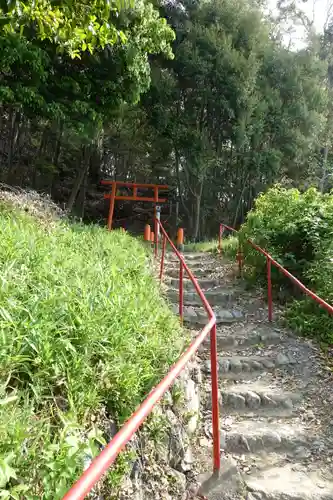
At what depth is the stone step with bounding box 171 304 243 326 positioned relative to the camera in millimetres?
4879

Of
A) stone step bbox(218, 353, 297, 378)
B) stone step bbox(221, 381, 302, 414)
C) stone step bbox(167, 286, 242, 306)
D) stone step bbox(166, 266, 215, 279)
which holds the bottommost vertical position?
stone step bbox(221, 381, 302, 414)

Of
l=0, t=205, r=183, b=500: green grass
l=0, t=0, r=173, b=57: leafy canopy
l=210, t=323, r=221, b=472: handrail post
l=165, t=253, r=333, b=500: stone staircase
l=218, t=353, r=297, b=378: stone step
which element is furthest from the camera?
l=218, t=353, r=297, b=378: stone step

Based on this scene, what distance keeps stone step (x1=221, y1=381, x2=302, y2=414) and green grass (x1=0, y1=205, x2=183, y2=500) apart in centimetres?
69

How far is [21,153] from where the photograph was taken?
1415cm

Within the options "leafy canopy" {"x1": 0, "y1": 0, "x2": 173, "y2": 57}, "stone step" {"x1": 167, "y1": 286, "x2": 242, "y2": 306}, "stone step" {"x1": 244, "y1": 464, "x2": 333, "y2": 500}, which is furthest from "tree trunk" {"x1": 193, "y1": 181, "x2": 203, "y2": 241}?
"stone step" {"x1": 244, "y1": 464, "x2": 333, "y2": 500}

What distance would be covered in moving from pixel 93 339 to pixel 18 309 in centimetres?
44

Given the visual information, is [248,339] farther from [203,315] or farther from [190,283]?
[190,283]

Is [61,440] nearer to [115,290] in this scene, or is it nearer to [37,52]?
[115,290]

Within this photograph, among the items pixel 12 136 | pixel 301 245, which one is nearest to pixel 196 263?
pixel 301 245

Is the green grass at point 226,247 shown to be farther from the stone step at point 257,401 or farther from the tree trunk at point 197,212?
the stone step at point 257,401

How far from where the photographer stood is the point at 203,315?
4.98 metres

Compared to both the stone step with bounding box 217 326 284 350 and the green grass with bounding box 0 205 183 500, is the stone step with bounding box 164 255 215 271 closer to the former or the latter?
the stone step with bounding box 217 326 284 350

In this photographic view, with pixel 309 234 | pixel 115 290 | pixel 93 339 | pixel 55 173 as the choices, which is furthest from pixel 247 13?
pixel 93 339

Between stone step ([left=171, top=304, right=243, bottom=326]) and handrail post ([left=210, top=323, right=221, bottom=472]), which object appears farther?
stone step ([left=171, top=304, right=243, bottom=326])
